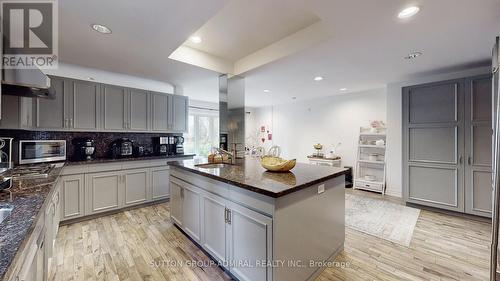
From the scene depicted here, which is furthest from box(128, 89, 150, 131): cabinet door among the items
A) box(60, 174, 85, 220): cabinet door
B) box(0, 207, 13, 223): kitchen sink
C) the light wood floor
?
box(0, 207, 13, 223): kitchen sink

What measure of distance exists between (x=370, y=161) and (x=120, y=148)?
5.32 meters

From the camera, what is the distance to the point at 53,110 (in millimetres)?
2979

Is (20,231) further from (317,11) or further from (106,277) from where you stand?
(317,11)

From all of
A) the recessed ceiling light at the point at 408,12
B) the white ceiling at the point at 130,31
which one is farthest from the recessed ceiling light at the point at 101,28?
the recessed ceiling light at the point at 408,12

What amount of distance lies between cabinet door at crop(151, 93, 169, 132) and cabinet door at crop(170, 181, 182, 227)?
1648mm

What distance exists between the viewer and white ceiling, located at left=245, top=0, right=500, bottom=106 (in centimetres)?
174

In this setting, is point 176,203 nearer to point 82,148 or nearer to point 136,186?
point 136,186

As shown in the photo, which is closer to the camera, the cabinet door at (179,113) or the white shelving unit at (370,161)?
the cabinet door at (179,113)

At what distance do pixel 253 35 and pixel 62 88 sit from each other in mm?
2980

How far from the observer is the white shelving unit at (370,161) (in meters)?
4.59

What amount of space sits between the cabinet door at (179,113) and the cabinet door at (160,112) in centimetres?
13

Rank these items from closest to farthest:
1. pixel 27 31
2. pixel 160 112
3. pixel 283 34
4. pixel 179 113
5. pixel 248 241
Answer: pixel 248 241
pixel 27 31
pixel 283 34
pixel 160 112
pixel 179 113

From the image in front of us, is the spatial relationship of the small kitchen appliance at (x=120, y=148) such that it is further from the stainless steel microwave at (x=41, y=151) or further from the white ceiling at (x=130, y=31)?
the white ceiling at (x=130, y=31)

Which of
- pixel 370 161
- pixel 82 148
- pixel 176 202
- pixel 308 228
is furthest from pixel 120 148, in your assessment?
pixel 370 161
